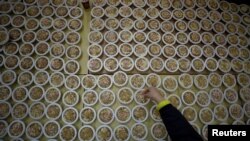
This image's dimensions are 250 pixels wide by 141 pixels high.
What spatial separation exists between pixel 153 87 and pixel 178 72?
0.28m

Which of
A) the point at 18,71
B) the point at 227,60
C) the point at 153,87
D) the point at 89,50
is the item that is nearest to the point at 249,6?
the point at 227,60

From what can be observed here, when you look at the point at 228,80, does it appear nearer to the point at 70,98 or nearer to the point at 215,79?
the point at 215,79

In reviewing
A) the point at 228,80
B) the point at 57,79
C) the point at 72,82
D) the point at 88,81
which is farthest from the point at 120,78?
A: the point at 228,80

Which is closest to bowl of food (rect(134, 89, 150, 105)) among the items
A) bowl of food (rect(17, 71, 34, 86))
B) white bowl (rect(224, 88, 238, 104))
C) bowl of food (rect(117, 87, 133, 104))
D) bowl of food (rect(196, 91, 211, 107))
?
bowl of food (rect(117, 87, 133, 104))

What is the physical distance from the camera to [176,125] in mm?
1285

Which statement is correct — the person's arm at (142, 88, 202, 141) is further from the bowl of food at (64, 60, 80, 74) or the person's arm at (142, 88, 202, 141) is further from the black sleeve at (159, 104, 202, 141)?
the bowl of food at (64, 60, 80, 74)

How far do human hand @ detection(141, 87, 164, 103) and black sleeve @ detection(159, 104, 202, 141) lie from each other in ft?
0.34

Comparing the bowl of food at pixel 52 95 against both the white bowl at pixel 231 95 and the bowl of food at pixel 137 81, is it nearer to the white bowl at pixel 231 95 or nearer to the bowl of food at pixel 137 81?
the bowl of food at pixel 137 81

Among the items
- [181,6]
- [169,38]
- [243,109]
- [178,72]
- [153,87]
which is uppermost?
[181,6]

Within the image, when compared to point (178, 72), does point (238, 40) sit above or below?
above

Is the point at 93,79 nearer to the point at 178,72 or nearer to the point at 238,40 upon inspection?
the point at 178,72

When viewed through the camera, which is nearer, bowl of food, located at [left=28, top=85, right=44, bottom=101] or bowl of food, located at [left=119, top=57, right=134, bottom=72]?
bowl of food, located at [left=28, top=85, right=44, bottom=101]

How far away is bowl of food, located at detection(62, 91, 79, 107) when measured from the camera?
1.60m

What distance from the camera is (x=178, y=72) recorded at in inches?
69.7
